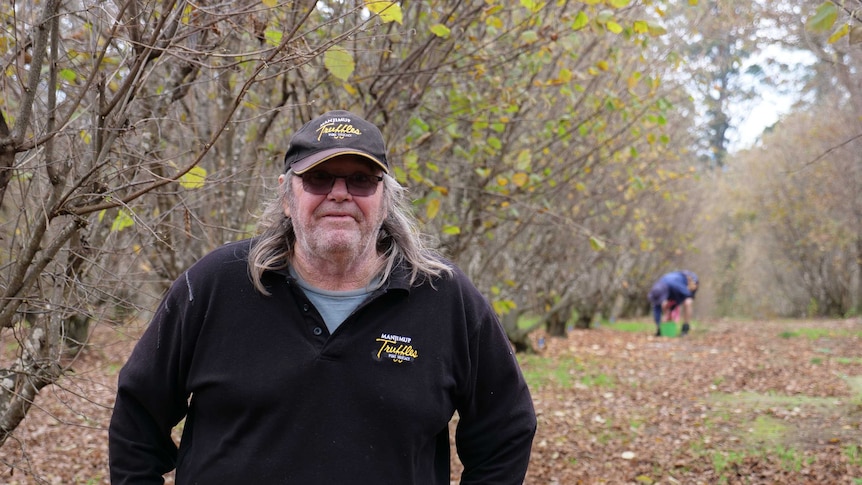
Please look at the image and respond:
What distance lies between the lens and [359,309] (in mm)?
2447

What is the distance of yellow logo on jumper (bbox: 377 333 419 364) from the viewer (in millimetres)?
2436

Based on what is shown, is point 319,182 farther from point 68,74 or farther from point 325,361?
point 68,74

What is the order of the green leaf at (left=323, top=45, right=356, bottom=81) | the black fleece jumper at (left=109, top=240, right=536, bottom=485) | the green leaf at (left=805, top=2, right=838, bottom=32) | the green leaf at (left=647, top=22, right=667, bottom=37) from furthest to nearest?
the green leaf at (left=647, top=22, right=667, bottom=37), the green leaf at (left=323, top=45, right=356, bottom=81), the green leaf at (left=805, top=2, right=838, bottom=32), the black fleece jumper at (left=109, top=240, right=536, bottom=485)

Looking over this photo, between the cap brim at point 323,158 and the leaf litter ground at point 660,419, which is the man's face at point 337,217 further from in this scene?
the leaf litter ground at point 660,419

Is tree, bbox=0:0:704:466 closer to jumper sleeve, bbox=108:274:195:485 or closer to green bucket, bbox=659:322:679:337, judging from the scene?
jumper sleeve, bbox=108:274:195:485

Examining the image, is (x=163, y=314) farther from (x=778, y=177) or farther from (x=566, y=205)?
(x=778, y=177)

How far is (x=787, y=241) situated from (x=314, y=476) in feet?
90.1

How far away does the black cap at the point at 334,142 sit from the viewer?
248cm

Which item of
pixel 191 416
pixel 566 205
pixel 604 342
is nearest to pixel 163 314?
pixel 191 416

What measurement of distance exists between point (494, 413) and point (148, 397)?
112cm

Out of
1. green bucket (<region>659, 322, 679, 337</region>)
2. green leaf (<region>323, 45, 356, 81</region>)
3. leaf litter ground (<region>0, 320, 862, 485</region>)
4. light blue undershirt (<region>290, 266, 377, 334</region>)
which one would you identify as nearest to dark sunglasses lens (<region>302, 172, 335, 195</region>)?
light blue undershirt (<region>290, 266, 377, 334</region>)

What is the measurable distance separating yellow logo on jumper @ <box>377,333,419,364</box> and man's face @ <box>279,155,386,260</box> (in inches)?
11.6

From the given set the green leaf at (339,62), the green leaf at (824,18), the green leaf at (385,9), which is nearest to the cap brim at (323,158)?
the green leaf at (385,9)

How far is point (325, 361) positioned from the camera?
2.37 meters
